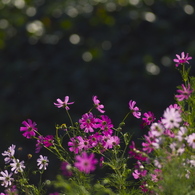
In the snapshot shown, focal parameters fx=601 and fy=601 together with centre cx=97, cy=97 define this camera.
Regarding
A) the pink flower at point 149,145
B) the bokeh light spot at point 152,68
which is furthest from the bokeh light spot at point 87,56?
the pink flower at point 149,145

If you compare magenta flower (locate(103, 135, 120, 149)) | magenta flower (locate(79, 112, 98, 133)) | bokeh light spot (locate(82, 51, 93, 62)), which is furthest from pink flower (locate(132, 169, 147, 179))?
bokeh light spot (locate(82, 51, 93, 62))

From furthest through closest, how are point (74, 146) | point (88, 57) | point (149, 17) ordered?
point (149, 17) < point (88, 57) < point (74, 146)

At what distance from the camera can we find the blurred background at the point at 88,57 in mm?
4984

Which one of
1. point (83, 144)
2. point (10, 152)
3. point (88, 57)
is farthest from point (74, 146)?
point (88, 57)

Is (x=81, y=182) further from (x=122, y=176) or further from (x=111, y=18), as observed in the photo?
(x=111, y=18)

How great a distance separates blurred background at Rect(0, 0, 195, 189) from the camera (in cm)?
498

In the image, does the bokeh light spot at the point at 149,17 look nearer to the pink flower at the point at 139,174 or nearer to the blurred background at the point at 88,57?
the blurred background at the point at 88,57

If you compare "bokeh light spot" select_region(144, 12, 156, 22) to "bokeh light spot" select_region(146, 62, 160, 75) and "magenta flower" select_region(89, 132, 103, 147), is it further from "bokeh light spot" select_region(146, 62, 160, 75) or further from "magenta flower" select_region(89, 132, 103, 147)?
"magenta flower" select_region(89, 132, 103, 147)

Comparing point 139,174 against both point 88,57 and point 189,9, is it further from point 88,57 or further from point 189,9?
point 189,9

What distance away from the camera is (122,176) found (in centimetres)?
224

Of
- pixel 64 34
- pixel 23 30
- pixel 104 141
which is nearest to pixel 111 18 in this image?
pixel 64 34

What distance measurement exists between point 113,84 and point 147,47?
49 centimetres

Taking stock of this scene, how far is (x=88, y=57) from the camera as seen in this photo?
521 cm

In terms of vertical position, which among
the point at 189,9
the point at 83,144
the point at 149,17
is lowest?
the point at 149,17
